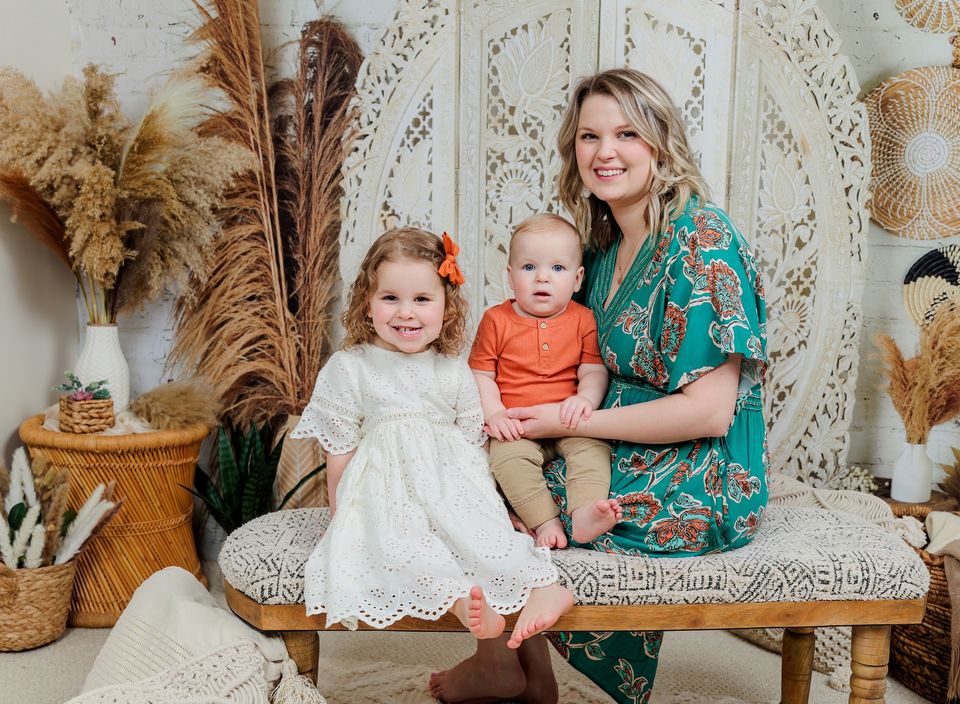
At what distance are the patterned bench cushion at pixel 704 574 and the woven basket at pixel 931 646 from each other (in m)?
0.78

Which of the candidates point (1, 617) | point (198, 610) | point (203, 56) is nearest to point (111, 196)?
point (203, 56)

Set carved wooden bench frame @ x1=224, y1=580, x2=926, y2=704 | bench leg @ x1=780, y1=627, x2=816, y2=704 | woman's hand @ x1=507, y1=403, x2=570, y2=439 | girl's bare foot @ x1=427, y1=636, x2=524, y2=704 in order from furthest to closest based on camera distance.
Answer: girl's bare foot @ x1=427, y1=636, x2=524, y2=704 → bench leg @ x1=780, y1=627, x2=816, y2=704 → woman's hand @ x1=507, y1=403, x2=570, y2=439 → carved wooden bench frame @ x1=224, y1=580, x2=926, y2=704

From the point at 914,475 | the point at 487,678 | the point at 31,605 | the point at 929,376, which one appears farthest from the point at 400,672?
the point at 929,376

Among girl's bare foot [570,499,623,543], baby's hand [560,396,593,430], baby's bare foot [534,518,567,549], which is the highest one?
baby's hand [560,396,593,430]

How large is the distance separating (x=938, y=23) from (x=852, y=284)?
3.53 ft

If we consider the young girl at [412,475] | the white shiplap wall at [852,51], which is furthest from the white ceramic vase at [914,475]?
the young girl at [412,475]

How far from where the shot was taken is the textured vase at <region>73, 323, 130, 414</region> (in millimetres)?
3260

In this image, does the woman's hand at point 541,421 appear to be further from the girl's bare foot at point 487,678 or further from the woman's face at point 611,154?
the girl's bare foot at point 487,678

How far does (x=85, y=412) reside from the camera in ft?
10.1

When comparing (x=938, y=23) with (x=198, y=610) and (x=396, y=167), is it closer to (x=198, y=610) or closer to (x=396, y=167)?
(x=396, y=167)

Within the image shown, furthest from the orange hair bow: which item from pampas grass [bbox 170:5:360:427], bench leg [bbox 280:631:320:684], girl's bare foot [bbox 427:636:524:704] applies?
pampas grass [bbox 170:5:360:427]

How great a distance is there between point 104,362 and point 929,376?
2989mm

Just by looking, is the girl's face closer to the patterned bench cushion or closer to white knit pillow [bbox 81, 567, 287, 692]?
the patterned bench cushion

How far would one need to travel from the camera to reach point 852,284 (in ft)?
10.9
